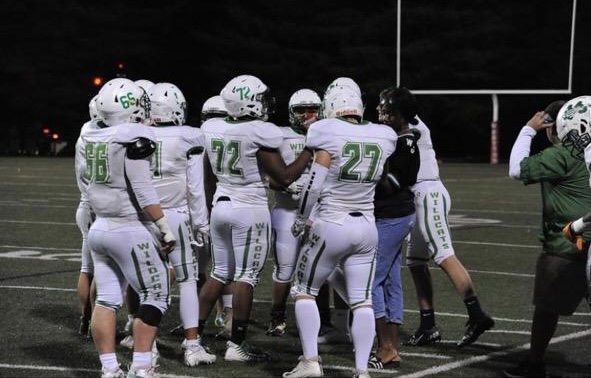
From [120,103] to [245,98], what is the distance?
1305mm

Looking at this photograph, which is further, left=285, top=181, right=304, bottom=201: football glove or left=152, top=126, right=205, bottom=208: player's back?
left=285, top=181, right=304, bottom=201: football glove

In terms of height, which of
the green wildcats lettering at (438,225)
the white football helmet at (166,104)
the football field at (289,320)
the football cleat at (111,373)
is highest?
the white football helmet at (166,104)

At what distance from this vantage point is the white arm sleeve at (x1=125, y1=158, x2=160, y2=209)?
6.45 m

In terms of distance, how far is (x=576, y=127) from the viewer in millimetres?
6551

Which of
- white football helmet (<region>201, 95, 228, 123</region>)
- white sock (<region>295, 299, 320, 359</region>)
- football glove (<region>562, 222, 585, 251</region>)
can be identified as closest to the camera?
football glove (<region>562, 222, 585, 251</region>)

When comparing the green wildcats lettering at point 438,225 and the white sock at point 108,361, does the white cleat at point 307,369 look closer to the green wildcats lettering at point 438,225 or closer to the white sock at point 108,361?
the white sock at point 108,361

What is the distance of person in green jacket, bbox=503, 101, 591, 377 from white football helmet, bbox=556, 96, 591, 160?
0.10 meters

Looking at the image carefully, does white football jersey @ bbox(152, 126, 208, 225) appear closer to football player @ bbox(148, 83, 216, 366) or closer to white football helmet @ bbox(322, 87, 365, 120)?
football player @ bbox(148, 83, 216, 366)

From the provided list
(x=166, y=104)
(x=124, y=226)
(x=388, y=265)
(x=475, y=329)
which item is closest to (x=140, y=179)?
(x=124, y=226)

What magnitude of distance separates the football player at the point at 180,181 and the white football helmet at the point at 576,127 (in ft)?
8.10

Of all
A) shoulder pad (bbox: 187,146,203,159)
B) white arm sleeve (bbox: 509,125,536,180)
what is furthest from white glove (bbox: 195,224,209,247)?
white arm sleeve (bbox: 509,125,536,180)

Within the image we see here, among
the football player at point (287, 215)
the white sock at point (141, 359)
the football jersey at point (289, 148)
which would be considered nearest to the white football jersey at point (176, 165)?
the football player at point (287, 215)

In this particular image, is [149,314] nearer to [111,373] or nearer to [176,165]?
[111,373]

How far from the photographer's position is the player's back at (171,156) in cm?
765
